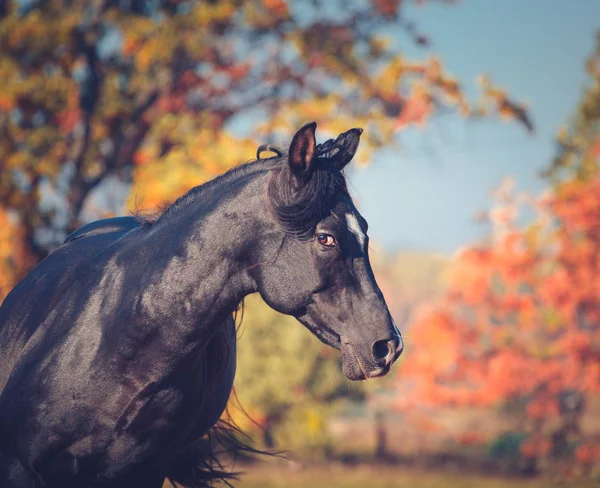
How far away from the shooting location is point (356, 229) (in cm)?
268

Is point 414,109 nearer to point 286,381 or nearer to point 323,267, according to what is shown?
point 286,381

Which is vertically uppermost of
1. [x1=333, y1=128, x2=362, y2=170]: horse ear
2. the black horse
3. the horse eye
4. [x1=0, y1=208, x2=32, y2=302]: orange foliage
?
[x1=0, y1=208, x2=32, y2=302]: orange foliage

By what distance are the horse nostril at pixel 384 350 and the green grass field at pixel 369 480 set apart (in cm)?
1114

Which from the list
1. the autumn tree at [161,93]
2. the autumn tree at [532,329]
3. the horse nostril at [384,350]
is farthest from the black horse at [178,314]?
the autumn tree at [532,329]

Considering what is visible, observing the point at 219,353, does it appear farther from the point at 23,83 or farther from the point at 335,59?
the point at 335,59

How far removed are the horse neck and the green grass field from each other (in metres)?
10.9

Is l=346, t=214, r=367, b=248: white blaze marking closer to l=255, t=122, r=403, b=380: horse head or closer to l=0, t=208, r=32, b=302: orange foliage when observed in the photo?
l=255, t=122, r=403, b=380: horse head

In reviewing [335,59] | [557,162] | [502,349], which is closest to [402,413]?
[502,349]

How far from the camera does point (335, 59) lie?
39.1ft

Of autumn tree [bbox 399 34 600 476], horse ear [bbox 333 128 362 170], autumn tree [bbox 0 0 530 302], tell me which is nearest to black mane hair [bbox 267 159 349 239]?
horse ear [bbox 333 128 362 170]

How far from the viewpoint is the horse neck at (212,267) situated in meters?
2.75

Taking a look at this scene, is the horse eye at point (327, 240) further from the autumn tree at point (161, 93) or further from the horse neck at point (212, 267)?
the autumn tree at point (161, 93)

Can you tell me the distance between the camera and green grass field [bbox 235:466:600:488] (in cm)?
1407

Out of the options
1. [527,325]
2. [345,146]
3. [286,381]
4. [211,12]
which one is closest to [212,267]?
[345,146]
